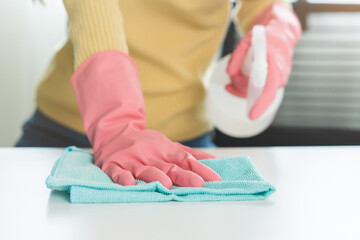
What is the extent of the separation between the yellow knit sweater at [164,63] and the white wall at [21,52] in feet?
3.39

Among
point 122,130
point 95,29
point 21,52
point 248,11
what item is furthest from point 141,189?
point 21,52

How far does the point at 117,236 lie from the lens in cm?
50

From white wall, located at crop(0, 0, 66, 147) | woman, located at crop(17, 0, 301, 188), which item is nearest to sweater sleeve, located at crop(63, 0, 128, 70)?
woman, located at crop(17, 0, 301, 188)

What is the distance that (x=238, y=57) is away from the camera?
1.02 m

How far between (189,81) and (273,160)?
39 cm

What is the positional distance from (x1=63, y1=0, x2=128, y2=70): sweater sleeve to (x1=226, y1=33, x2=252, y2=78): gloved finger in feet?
0.72

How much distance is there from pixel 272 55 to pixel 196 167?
1.25 ft

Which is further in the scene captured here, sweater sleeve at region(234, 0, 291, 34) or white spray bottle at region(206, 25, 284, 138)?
sweater sleeve at region(234, 0, 291, 34)

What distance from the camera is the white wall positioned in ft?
7.32

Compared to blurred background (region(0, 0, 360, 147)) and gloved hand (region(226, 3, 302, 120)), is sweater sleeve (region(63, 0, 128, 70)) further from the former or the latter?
blurred background (region(0, 0, 360, 147))

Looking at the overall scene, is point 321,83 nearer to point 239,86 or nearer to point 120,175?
point 239,86

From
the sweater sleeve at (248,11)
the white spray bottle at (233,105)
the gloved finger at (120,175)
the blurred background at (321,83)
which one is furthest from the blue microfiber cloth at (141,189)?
the blurred background at (321,83)

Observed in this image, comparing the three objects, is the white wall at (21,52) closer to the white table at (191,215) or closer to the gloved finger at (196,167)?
the white table at (191,215)

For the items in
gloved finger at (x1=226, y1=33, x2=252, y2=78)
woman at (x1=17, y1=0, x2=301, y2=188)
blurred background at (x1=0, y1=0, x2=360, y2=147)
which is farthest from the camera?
blurred background at (x1=0, y1=0, x2=360, y2=147)
